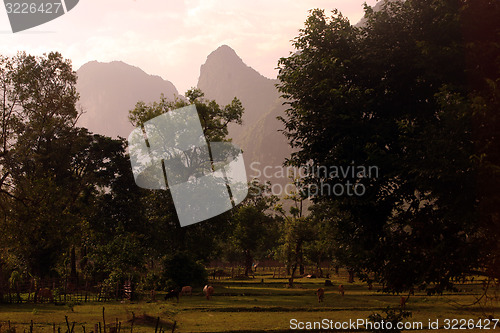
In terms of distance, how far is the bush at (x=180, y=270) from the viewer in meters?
43.6

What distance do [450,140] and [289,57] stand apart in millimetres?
10200

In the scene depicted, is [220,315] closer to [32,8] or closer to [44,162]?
[32,8]

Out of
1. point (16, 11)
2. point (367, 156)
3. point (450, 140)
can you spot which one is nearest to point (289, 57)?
point (367, 156)

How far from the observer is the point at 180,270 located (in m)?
43.6

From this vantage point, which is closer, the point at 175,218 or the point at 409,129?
the point at 409,129

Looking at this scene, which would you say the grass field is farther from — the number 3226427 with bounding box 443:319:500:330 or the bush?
the bush

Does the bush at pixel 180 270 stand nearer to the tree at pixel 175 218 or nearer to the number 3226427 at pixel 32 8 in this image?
the tree at pixel 175 218

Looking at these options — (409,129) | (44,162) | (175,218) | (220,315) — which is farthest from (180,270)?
(409,129)

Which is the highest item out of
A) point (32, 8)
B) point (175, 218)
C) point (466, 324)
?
point (32, 8)

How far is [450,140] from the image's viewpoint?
1349 centimetres

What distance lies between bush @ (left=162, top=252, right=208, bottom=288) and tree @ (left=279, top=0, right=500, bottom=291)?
26627 mm

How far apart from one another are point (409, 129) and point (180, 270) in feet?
112

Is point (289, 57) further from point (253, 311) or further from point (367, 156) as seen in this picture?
point (253, 311)

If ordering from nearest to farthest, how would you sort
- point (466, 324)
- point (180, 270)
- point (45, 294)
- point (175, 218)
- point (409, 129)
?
point (409, 129), point (466, 324), point (45, 294), point (180, 270), point (175, 218)
